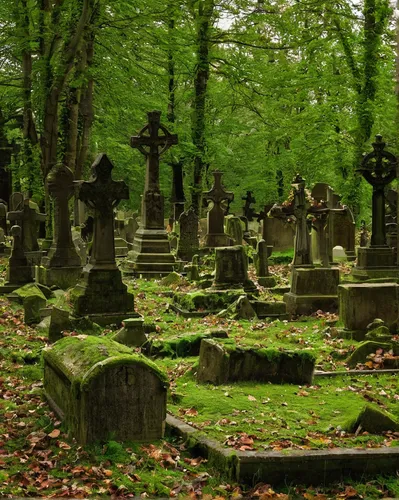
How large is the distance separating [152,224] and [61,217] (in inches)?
152

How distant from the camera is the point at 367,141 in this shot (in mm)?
26016

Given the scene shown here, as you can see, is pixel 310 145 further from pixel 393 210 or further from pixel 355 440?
pixel 355 440

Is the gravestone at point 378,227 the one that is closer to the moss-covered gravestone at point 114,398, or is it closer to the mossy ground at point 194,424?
the mossy ground at point 194,424

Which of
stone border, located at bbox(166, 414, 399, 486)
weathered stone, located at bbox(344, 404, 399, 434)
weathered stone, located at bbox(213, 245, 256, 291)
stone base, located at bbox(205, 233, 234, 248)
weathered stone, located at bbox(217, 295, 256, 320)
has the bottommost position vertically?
stone border, located at bbox(166, 414, 399, 486)

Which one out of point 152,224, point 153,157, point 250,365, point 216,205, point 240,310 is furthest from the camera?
point 216,205

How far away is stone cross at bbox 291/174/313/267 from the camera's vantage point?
14562 millimetres

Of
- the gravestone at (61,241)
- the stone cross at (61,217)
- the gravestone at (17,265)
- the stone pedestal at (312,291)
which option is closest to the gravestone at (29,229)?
the gravestone at (61,241)

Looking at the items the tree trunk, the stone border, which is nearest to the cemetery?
the stone border

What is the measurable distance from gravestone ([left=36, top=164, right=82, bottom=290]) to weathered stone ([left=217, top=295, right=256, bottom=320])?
4.08m

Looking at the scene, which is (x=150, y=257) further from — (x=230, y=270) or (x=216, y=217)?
(x=230, y=270)

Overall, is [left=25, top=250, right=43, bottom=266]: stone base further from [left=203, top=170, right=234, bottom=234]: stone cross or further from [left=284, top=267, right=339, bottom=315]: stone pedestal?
[left=203, top=170, right=234, bottom=234]: stone cross

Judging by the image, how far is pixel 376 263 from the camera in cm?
1538

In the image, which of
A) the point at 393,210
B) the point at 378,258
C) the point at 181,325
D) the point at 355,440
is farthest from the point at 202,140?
the point at 355,440

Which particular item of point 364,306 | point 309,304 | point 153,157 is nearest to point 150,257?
point 153,157
